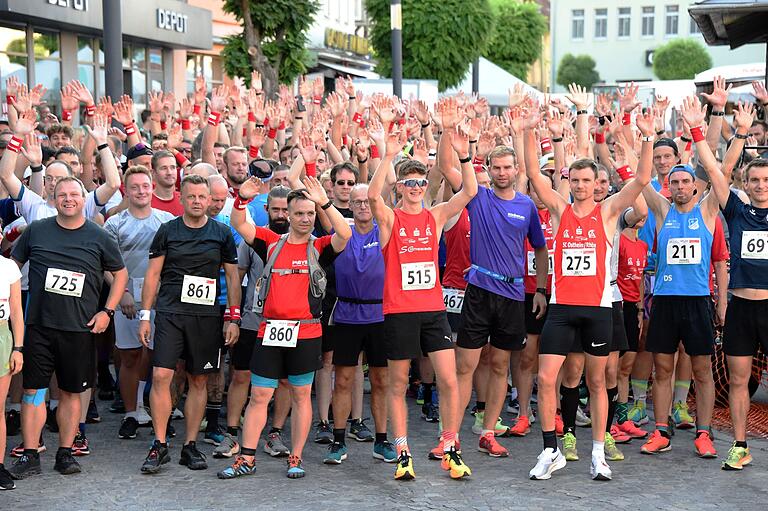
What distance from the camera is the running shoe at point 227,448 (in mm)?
8047

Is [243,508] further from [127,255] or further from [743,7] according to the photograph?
[743,7]

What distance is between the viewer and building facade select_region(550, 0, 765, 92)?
263 ft

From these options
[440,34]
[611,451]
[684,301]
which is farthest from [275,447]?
[440,34]

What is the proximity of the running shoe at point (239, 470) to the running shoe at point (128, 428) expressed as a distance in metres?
1.27

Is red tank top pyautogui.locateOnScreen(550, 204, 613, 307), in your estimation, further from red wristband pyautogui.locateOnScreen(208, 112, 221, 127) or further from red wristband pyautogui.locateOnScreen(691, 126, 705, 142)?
red wristband pyautogui.locateOnScreen(208, 112, 221, 127)

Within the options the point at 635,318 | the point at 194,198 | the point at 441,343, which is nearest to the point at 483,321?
the point at 441,343

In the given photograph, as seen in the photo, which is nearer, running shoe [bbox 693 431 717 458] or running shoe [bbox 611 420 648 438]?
running shoe [bbox 693 431 717 458]

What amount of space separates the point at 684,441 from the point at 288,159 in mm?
4929

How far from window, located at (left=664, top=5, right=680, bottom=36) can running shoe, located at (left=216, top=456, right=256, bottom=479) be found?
7682cm

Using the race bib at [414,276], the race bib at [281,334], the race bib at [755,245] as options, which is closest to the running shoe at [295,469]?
the race bib at [281,334]

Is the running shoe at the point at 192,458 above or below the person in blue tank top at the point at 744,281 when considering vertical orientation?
below

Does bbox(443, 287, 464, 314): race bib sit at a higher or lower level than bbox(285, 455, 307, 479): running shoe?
higher

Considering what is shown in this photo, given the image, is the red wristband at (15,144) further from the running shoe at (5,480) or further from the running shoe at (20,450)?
the running shoe at (5,480)

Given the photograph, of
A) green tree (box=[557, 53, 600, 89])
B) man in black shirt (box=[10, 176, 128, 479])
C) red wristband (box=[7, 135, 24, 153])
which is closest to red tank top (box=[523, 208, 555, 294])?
man in black shirt (box=[10, 176, 128, 479])
